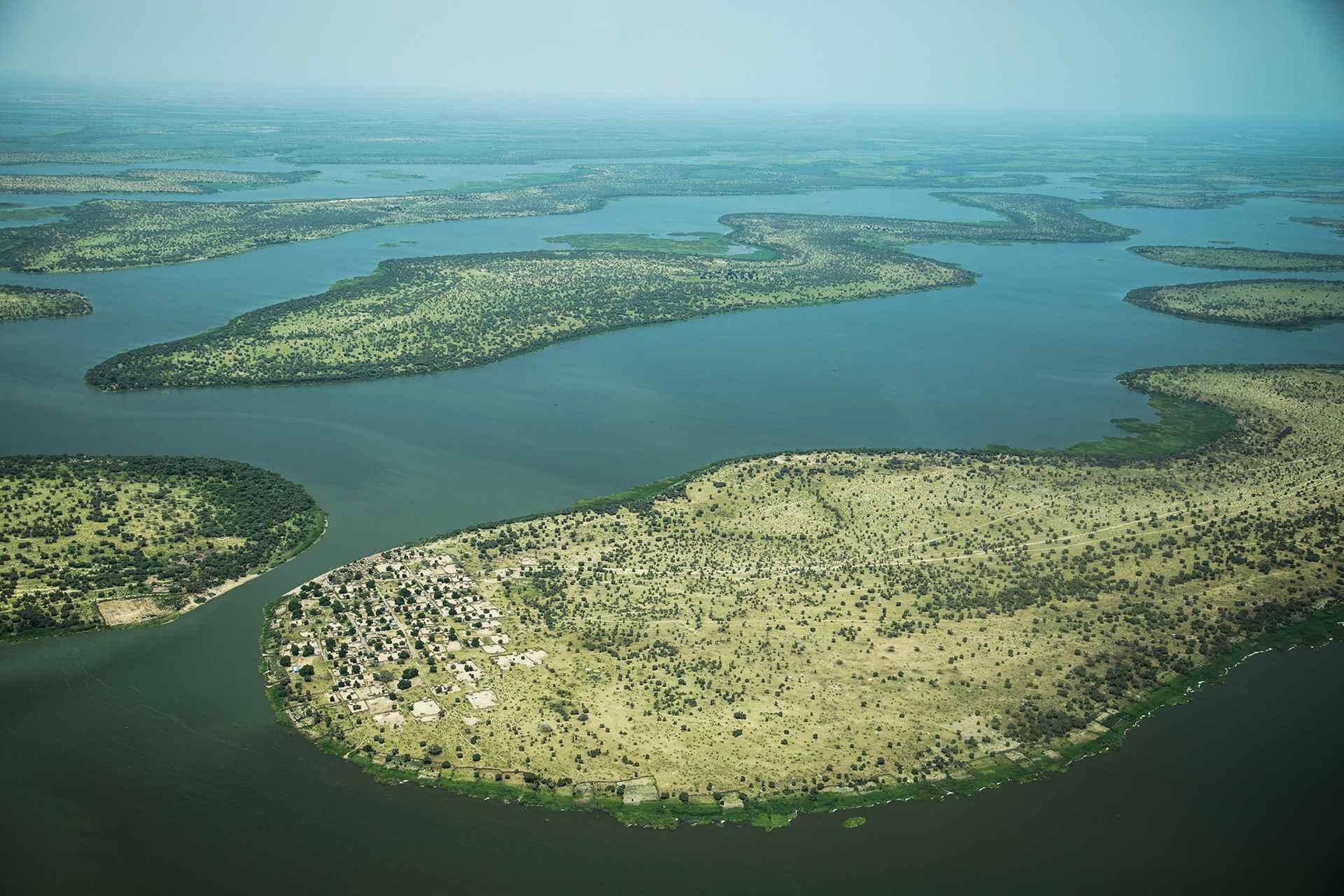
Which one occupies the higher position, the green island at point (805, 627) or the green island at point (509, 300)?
the green island at point (509, 300)

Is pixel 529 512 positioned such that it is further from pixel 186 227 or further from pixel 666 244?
pixel 186 227

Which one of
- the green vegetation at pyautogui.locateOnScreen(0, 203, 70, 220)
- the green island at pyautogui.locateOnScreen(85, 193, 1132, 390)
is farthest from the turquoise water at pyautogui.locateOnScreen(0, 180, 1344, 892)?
the green vegetation at pyautogui.locateOnScreen(0, 203, 70, 220)

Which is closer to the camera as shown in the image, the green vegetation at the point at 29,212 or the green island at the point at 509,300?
the green island at the point at 509,300

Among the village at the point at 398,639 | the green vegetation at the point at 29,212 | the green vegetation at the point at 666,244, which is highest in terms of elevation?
the green vegetation at the point at 29,212

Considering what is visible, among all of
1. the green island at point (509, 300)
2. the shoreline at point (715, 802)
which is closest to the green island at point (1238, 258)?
the green island at point (509, 300)

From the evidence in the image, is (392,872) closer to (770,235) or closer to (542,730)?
(542,730)

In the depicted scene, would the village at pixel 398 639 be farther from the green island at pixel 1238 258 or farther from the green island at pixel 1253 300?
the green island at pixel 1238 258

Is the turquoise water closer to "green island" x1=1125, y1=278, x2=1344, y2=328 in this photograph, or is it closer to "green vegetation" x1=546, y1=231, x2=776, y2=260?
"green island" x1=1125, y1=278, x2=1344, y2=328
